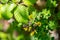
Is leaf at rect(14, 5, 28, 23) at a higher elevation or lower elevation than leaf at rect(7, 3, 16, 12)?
lower

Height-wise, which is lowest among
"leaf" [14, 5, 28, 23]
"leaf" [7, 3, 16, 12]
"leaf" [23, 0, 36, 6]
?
"leaf" [14, 5, 28, 23]

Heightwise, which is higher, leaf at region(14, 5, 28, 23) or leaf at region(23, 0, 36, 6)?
leaf at region(23, 0, 36, 6)

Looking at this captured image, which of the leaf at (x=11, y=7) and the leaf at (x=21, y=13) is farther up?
the leaf at (x=11, y=7)

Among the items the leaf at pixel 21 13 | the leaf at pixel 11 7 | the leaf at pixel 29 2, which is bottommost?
the leaf at pixel 21 13

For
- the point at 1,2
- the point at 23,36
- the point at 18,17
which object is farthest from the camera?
the point at 23,36

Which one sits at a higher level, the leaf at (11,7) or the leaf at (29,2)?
the leaf at (29,2)

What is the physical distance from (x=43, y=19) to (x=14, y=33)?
1.55 ft

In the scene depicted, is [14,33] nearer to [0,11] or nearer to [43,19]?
[43,19]

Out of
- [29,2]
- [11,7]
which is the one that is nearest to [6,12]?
[11,7]

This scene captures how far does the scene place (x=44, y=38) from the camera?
1.42 m

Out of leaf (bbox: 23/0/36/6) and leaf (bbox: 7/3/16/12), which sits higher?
leaf (bbox: 23/0/36/6)

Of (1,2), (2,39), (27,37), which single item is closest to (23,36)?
(27,37)

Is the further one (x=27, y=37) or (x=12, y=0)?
(x=27, y=37)

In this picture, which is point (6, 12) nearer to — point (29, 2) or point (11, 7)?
point (11, 7)
